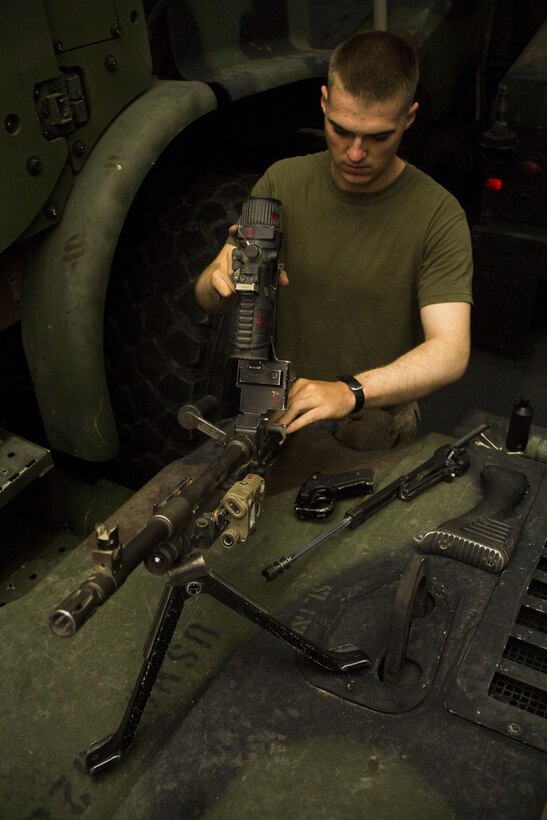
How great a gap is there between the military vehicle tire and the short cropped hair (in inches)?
29.2

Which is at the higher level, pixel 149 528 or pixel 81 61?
pixel 81 61

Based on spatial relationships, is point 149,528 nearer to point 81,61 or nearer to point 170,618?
point 170,618

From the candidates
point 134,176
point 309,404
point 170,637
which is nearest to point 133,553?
point 170,637

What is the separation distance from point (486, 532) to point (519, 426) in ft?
1.73

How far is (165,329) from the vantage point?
280 cm

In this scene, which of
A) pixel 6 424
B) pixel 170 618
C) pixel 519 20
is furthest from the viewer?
pixel 519 20

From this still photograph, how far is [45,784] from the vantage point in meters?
1.55

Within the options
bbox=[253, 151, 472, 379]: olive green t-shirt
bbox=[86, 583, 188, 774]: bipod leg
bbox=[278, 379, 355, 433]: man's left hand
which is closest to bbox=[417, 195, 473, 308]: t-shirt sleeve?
bbox=[253, 151, 472, 379]: olive green t-shirt

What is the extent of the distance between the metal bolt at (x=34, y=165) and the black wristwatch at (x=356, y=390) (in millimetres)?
1015

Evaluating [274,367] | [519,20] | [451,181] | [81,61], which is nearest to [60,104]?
[81,61]

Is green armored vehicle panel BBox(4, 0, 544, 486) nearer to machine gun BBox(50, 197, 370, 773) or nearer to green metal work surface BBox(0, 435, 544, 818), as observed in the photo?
→ machine gun BBox(50, 197, 370, 773)

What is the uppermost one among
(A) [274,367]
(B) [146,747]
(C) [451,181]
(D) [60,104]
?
(D) [60,104]

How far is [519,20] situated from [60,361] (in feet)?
11.2

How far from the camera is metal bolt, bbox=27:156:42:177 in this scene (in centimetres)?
220
